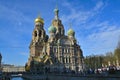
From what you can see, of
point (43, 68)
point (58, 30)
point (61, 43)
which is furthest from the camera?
point (58, 30)

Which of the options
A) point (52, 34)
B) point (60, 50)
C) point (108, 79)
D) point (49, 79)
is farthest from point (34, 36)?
point (108, 79)

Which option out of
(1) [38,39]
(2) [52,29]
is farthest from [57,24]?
(1) [38,39]

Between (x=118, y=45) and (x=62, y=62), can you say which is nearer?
(x=118, y=45)

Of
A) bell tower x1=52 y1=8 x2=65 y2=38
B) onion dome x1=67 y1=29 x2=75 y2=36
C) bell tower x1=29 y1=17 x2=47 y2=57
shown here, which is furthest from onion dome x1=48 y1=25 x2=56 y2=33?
onion dome x1=67 y1=29 x2=75 y2=36

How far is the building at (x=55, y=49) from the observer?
96.9m

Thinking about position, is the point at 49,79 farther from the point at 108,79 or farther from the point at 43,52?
the point at 43,52

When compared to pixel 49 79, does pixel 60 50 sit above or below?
above

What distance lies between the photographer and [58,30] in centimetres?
10994

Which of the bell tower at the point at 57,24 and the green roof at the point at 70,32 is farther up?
the bell tower at the point at 57,24

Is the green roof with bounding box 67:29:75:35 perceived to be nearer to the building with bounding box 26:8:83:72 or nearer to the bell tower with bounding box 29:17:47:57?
the building with bounding box 26:8:83:72

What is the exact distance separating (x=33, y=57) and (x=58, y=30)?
16911 millimetres

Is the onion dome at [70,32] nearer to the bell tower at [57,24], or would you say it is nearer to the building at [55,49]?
the building at [55,49]

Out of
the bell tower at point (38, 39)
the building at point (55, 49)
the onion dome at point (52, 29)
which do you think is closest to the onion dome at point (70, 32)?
the building at point (55, 49)

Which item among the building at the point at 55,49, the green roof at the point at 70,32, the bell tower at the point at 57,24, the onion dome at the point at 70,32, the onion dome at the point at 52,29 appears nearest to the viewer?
the building at the point at 55,49
